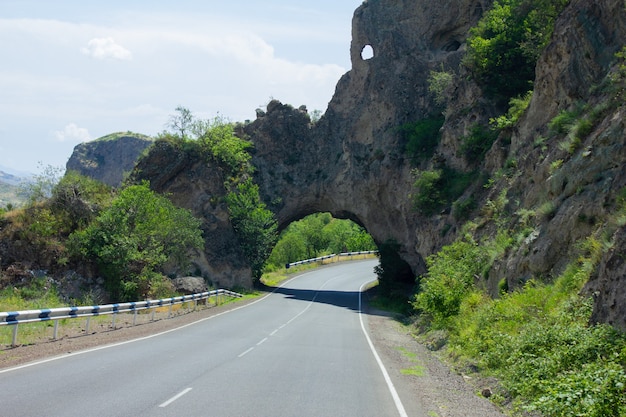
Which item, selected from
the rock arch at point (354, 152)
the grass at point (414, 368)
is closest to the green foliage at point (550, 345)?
the grass at point (414, 368)

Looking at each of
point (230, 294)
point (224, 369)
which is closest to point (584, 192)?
point (224, 369)

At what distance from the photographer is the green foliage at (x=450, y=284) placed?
69.1 feet

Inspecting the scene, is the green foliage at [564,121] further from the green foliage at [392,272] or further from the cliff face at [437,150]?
the green foliage at [392,272]

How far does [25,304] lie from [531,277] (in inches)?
882

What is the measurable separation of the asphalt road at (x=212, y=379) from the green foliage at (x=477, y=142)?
17.2 m

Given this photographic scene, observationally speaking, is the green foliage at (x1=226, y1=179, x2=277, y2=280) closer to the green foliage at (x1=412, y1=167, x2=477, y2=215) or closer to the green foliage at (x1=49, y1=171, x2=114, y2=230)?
the green foliage at (x1=49, y1=171, x2=114, y2=230)

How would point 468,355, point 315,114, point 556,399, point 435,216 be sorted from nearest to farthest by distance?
1. point 556,399
2. point 468,355
3. point 435,216
4. point 315,114

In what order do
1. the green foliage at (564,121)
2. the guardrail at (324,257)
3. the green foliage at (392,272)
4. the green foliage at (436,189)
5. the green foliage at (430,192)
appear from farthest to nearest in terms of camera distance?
the guardrail at (324,257), the green foliage at (392,272), the green foliage at (430,192), the green foliage at (436,189), the green foliage at (564,121)

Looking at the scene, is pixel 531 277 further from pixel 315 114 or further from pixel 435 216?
pixel 315 114

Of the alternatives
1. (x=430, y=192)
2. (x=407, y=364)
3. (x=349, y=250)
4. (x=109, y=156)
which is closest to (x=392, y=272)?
(x=430, y=192)

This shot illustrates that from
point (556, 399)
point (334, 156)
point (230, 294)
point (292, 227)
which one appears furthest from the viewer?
point (292, 227)

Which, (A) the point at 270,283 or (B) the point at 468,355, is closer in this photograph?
(B) the point at 468,355

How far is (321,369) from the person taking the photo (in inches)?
509

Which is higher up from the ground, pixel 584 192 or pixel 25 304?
pixel 584 192
